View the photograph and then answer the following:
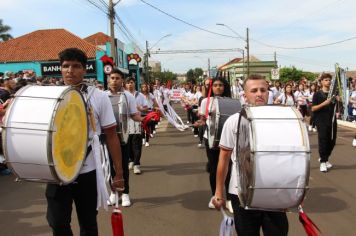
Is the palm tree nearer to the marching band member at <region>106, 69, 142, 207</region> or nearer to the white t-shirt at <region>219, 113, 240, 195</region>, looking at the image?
the marching band member at <region>106, 69, 142, 207</region>

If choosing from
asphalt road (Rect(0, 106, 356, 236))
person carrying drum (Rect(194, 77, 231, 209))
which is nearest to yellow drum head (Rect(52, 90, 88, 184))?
asphalt road (Rect(0, 106, 356, 236))

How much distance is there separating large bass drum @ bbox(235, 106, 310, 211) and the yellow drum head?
128 cm

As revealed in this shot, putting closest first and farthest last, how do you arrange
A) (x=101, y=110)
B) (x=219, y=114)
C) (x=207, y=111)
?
1. (x=101, y=110)
2. (x=219, y=114)
3. (x=207, y=111)

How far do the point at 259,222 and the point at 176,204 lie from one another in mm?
3215

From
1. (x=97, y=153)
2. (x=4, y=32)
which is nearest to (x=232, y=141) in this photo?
(x=97, y=153)

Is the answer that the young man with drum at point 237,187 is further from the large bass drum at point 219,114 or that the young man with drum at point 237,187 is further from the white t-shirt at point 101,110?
the large bass drum at point 219,114

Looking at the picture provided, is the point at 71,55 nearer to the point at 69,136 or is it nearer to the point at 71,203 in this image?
the point at 69,136

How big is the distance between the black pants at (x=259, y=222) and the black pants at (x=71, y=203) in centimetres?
112

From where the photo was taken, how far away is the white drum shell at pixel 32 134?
3.18 meters

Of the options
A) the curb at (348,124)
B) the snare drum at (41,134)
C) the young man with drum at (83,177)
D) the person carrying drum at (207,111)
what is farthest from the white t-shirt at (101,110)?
the curb at (348,124)

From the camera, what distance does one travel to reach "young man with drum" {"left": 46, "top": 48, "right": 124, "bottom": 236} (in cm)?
355

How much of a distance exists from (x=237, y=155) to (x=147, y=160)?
23.4 ft

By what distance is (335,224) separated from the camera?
545 cm

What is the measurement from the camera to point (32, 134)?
3.18m
